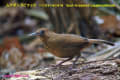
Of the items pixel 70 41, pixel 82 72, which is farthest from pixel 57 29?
pixel 82 72

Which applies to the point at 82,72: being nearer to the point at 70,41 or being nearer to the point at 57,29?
the point at 70,41

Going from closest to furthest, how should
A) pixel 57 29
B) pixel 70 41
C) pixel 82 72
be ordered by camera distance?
pixel 82 72
pixel 70 41
pixel 57 29

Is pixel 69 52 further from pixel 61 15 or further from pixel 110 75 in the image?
pixel 61 15

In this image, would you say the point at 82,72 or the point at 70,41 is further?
the point at 70,41

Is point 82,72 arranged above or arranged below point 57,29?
below

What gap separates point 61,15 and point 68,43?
1548 millimetres

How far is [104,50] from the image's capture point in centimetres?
420

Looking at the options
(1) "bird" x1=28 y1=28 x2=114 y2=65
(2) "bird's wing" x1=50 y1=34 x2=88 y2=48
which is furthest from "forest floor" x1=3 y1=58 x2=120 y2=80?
(2) "bird's wing" x1=50 y1=34 x2=88 y2=48

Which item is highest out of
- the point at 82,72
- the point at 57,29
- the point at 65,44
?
the point at 57,29

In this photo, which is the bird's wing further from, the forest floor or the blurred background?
the forest floor

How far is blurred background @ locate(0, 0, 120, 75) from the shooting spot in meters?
3.97

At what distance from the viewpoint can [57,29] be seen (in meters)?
4.68

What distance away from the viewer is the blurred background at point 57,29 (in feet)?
13.0

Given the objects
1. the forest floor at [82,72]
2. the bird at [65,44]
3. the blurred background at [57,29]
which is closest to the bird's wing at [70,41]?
the bird at [65,44]
